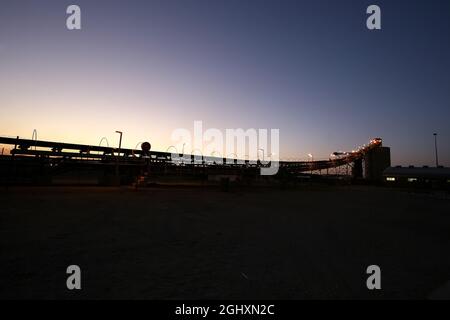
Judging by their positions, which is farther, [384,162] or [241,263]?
[384,162]

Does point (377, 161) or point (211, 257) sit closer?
point (211, 257)

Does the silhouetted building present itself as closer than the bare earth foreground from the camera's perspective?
No

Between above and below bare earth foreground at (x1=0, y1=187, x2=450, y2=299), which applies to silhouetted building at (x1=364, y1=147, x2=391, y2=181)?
above

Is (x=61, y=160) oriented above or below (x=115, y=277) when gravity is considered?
above

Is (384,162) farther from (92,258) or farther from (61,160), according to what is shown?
(92,258)

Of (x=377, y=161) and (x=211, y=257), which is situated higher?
(x=377, y=161)

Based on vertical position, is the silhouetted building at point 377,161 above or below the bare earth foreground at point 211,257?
above

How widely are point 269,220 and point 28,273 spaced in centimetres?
912

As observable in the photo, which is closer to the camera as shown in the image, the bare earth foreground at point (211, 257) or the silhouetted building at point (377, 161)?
the bare earth foreground at point (211, 257)

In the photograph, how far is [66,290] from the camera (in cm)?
442
